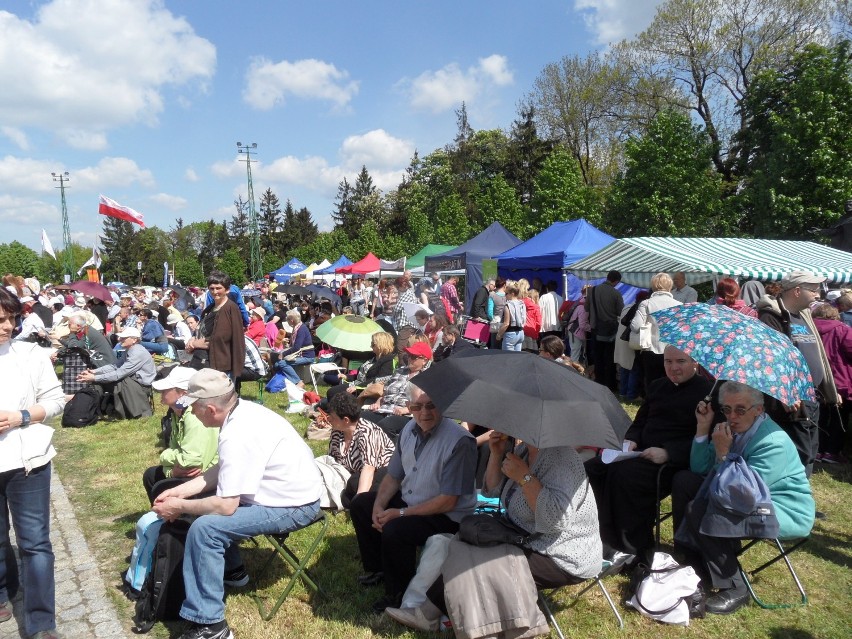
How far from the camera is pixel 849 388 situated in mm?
5719

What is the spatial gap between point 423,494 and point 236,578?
139 cm

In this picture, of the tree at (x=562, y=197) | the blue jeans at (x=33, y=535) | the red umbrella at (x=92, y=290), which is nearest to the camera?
the blue jeans at (x=33, y=535)

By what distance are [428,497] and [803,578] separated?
2.49 m

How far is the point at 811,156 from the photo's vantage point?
650 inches

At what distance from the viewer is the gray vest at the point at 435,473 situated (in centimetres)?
348

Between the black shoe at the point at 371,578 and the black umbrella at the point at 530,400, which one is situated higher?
the black umbrella at the point at 530,400

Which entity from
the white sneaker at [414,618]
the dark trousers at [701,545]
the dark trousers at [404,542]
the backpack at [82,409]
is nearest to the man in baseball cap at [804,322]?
the dark trousers at [701,545]

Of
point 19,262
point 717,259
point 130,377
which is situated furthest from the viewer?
point 19,262

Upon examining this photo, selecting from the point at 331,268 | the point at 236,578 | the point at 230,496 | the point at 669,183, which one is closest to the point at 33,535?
the point at 230,496

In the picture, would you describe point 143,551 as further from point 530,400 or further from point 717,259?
point 717,259

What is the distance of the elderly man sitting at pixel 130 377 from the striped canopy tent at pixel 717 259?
6874mm

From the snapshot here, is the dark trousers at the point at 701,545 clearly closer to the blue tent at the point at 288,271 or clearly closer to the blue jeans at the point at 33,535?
the blue jeans at the point at 33,535

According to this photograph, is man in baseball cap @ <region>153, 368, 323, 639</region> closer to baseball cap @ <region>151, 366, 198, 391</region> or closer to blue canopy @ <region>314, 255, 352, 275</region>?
baseball cap @ <region>151, 366, 198, 391</region>

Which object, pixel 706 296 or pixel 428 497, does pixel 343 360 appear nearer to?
pixel 428 497
